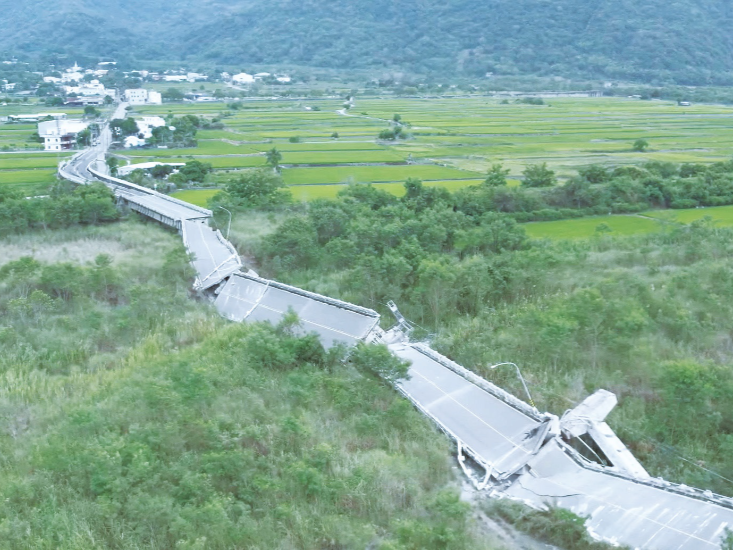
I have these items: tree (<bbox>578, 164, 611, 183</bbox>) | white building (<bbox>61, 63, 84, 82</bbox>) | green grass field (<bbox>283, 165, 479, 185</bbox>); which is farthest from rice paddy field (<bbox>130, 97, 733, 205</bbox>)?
white building (<bbox>61, 63, 84, 82</bbox>)

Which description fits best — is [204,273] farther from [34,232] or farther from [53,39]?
[53,39]

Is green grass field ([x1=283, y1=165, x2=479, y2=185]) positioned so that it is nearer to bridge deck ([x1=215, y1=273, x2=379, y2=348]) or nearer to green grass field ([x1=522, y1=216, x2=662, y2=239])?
green grass field ([x1=522, y1=216, x2=662, y2=239])

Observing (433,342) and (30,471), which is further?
(433,342)

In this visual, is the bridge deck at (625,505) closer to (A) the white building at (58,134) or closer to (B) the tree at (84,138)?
(A) the white building at (58,134)

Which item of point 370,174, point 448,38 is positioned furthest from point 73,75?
point 370,174

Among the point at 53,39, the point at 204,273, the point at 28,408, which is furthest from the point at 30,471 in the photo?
the point at 53,39

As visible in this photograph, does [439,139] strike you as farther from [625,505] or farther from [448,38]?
[448,38]
